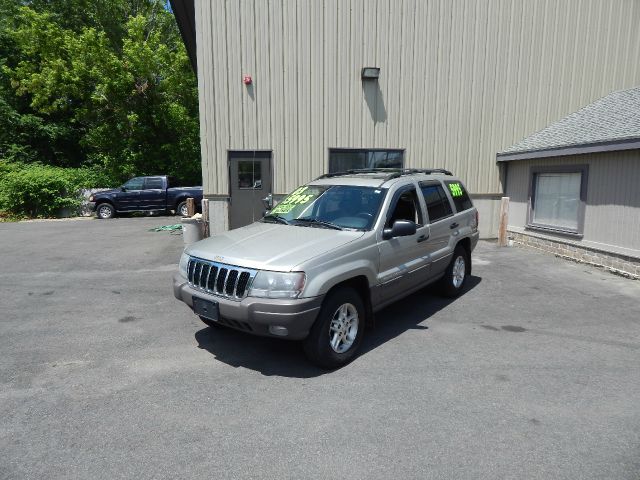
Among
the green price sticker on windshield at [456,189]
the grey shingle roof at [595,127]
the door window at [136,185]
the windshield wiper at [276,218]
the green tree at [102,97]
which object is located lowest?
the door window at [136,185]

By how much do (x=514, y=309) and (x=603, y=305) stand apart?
1413 mm

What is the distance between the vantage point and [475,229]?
695cm

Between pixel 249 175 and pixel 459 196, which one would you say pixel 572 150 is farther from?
pixel 249 175

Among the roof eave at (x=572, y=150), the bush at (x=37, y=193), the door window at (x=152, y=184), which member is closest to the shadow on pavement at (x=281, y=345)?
the roof eave at (x=572, y=150)

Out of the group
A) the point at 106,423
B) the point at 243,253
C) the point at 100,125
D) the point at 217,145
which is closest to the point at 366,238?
the point at 243,253

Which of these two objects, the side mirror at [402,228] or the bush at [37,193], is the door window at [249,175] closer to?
the side mirror at [402,228]

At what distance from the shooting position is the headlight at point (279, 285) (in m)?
3.69

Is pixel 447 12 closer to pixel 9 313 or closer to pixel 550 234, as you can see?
pixel 550 234

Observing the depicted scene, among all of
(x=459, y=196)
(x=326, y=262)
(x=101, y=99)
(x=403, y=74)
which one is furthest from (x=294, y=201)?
(x=101, y=99)

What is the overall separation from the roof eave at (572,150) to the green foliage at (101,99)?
717 inches

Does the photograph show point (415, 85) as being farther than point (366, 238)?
Yes

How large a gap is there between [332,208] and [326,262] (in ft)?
4.22

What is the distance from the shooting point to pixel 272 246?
4.12 metres

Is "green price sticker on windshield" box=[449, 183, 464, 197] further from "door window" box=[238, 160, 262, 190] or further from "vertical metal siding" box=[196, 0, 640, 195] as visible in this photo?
"door window" box=[238, 160, 262, 190]
